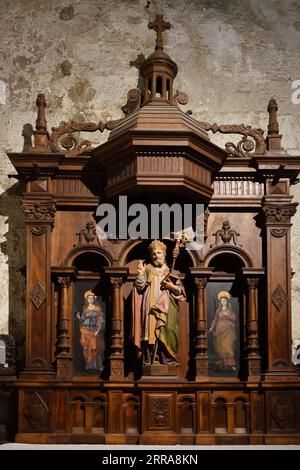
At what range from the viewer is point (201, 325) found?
8.71 m

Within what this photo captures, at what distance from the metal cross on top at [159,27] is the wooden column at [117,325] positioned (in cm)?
249

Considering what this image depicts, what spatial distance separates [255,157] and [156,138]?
1116mm

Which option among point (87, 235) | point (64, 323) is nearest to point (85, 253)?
point (87, 235)

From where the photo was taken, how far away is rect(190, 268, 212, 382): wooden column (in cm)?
865

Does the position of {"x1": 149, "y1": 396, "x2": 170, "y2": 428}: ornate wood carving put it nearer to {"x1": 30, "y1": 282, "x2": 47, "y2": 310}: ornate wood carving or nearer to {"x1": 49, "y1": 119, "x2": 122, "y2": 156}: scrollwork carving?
{"x1": 30, "y1": 282, "x2": 47, "y2": 310}: ornate wood carving

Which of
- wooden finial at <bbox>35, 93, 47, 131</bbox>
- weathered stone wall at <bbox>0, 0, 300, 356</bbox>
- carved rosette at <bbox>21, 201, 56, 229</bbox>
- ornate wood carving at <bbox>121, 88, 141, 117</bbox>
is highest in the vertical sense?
weathered stone wall at <bbox>0, 0, 300, 356</bbox>

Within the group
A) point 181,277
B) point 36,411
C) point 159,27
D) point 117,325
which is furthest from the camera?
point 159,27

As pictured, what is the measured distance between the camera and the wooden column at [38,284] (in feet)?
28.3

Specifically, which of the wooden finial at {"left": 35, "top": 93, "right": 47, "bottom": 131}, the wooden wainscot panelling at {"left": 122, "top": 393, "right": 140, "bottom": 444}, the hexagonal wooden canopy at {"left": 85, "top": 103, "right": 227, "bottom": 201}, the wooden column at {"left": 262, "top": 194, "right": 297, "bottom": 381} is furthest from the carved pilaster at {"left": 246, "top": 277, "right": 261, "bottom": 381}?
the wooden finial at {"left": 35, "top": 93, "right": 47, "bottom": 131}

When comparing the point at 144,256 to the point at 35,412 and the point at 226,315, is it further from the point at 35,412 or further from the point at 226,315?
the point at 35,412

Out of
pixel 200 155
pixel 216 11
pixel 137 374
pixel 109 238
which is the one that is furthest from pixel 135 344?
pixel 216 11

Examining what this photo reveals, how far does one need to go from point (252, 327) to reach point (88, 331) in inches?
63.9

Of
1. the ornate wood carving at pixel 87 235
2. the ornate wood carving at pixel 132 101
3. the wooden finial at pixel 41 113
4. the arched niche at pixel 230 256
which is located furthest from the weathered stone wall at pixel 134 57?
the arched niche at pixel 230 256

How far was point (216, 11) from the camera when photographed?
10.5m
